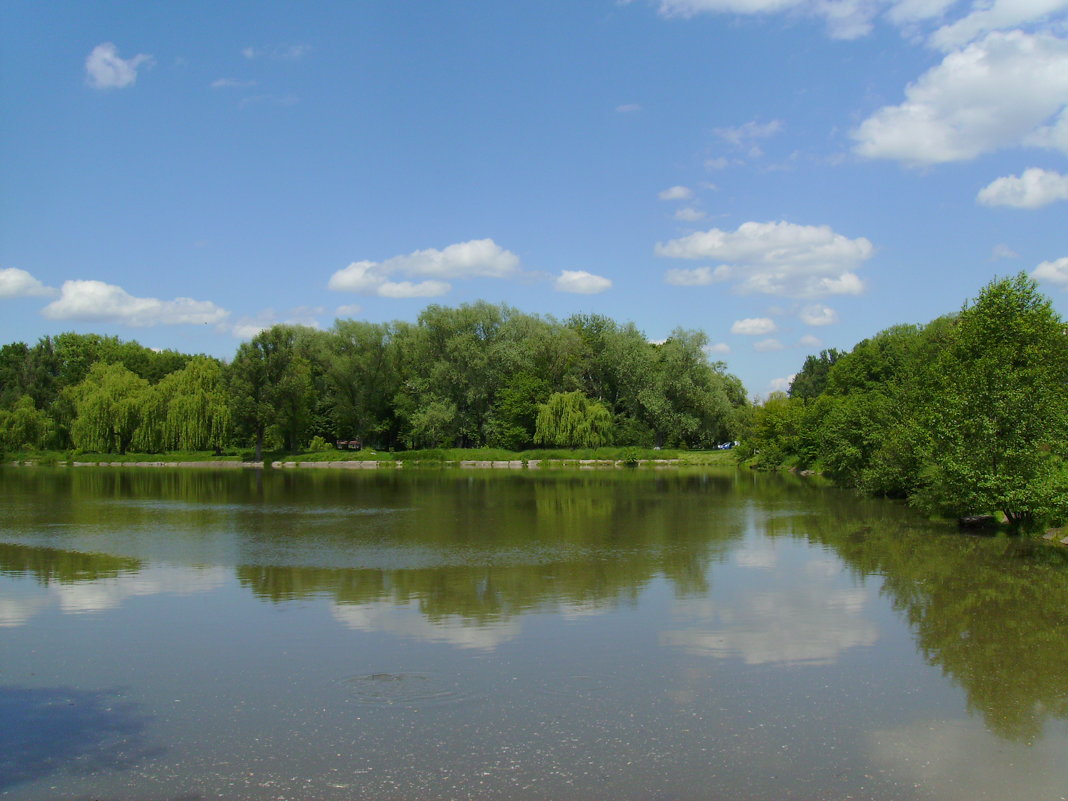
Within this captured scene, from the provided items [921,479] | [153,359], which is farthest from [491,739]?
[153,359]

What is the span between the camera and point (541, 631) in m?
11.1

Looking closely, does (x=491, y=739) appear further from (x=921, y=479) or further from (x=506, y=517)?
(x=921, y=479)

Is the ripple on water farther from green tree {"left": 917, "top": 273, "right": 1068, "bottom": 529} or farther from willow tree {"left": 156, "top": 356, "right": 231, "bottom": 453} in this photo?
willow tree {"left": 156, "top": 356, "right": 231, "bottom": 453}

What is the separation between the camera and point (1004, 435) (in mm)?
20328

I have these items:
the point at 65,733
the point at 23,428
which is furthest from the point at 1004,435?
the point at 23,428

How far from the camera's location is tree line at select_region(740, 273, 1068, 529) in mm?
19656

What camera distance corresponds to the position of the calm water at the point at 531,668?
6691 mm

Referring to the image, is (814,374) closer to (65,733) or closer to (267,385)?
(267,385)

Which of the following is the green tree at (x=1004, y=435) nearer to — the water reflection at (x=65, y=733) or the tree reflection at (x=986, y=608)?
Answer: the tree reflection at (x=986, y=608)

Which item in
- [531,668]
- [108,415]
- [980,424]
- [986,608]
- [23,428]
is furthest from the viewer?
[23,428]

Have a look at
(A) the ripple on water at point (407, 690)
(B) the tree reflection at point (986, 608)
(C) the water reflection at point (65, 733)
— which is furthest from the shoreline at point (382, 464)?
(C) the water reflection at point (65, 733)

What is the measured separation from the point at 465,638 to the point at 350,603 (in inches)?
113

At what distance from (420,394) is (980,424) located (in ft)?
169

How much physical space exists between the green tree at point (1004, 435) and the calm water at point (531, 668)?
127cm
